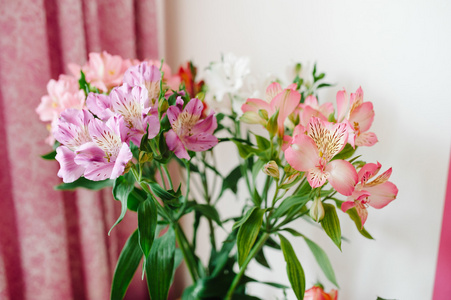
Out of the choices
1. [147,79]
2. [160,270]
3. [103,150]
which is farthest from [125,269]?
[147,79]

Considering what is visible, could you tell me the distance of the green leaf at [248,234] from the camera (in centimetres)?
64

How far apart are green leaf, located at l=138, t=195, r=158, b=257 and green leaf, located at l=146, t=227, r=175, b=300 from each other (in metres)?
0.08

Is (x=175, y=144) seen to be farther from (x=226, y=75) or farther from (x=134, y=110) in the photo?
(x=226, y=75)

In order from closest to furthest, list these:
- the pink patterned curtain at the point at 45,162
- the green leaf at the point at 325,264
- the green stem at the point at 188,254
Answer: the green leaf at the point at 325,264
the green stem at the point at 188,254
the pink patterned curtain at the point at 45,162

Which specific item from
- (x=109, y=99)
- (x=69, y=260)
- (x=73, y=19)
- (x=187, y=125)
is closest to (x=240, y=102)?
(x=187, y=125)

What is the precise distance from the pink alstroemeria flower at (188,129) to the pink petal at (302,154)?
0.18m

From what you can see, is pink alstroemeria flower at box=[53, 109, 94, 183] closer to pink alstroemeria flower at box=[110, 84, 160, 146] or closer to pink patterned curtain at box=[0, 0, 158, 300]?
pink alstroemeria flower at box=[110, 84, 160, 146]

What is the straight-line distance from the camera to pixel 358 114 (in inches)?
25.4

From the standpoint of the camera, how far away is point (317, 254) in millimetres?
783

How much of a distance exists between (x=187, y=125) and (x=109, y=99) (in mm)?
151

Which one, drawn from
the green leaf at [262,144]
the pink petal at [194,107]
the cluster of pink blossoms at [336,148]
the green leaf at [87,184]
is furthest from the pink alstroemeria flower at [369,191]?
the green leaf at [87,184]

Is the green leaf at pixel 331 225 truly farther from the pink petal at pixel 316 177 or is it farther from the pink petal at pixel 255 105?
the pink petal at pixel 255 105

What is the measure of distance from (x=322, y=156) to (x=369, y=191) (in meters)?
0.13

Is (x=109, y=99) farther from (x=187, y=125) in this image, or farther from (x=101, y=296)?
(x=101, y=296)
